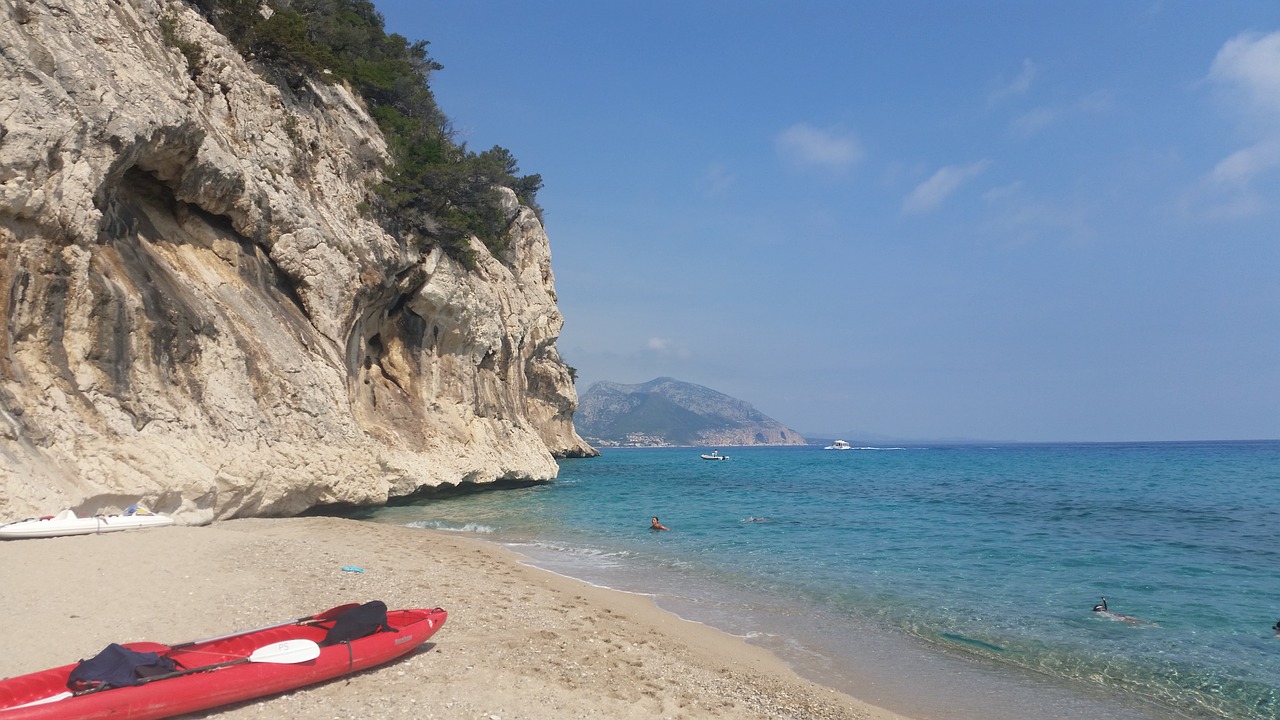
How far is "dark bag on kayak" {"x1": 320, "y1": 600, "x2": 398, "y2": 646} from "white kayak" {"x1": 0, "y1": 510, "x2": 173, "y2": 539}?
532cm

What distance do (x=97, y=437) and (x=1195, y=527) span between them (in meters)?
27.8

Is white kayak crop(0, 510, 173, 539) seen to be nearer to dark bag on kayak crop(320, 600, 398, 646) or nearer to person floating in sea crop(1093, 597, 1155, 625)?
dark bag on kayak crop(320, 600, 398, 646)

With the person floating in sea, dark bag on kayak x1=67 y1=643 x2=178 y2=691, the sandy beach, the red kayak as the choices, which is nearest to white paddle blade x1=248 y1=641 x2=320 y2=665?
the red kayak

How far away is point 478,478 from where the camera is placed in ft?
84.8

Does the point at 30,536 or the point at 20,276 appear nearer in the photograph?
the point at 30,536

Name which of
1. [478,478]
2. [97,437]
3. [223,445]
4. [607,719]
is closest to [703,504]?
[478,478]

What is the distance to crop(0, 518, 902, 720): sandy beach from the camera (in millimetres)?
5867

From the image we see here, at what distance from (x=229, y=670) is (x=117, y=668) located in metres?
0.71

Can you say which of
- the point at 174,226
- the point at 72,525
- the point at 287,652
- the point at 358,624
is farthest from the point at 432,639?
the point at 174,226

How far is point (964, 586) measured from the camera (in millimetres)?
12844

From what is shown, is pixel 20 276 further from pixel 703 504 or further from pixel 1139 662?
pixel 703 504

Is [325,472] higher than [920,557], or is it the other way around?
[325,472]

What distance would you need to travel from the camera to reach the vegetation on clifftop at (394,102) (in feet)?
65.1

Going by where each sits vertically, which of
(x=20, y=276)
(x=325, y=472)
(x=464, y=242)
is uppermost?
(x=464, y=242)
